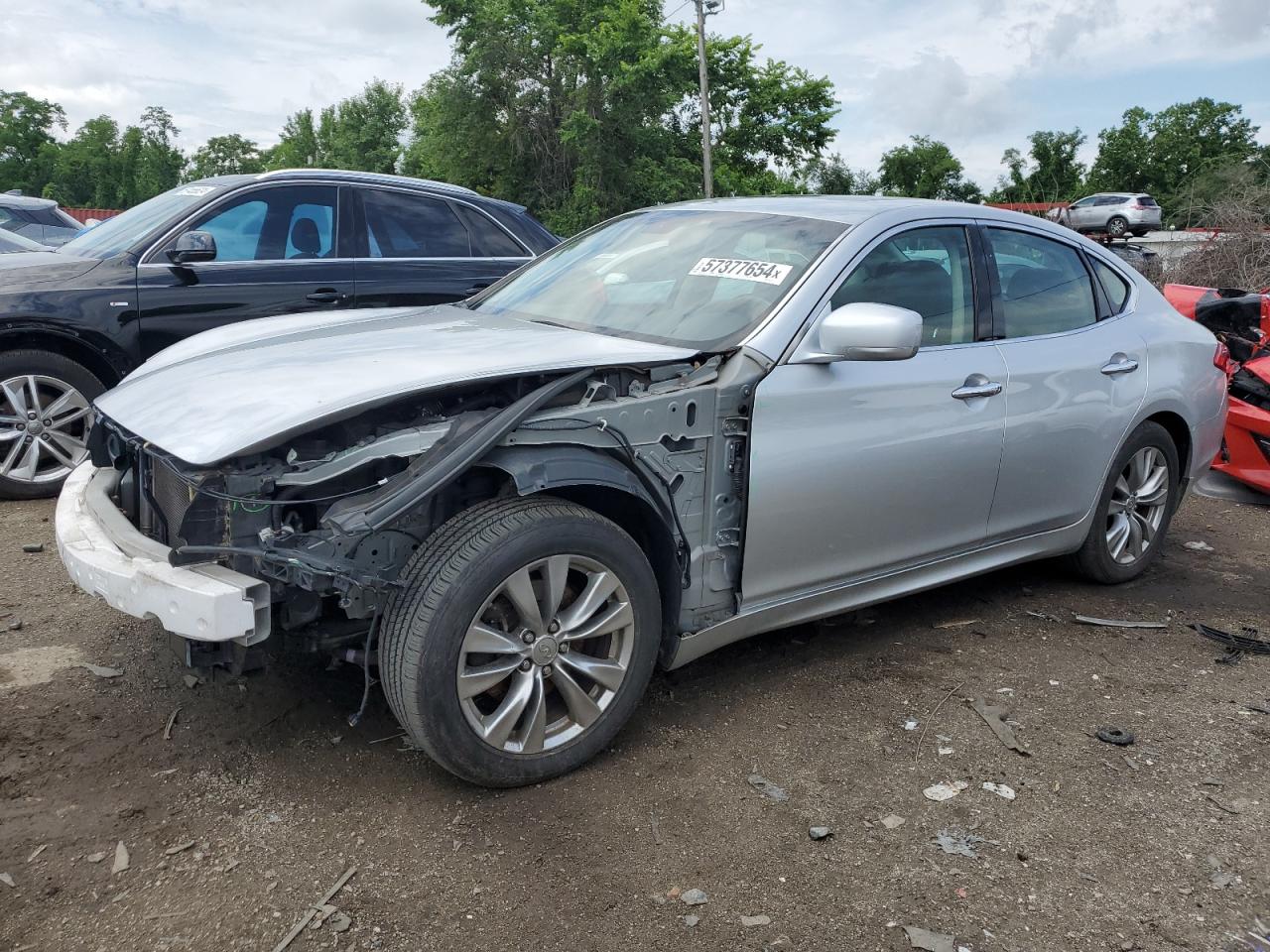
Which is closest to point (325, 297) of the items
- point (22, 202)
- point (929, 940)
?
point (929, 940)

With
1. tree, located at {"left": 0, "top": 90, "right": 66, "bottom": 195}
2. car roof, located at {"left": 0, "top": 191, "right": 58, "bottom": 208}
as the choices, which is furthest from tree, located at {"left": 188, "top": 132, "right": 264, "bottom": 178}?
car roof, located at {"left": 0, "top": 191, "right": 58, "bottom": 208}

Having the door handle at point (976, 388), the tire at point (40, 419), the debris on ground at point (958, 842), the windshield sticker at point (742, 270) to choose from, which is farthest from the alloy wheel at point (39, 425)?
the debris on ground at point (958, 842)

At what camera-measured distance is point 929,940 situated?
2379 millimetres

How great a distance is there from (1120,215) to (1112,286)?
110 ft

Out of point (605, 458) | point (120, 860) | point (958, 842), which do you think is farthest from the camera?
point (605, 458)

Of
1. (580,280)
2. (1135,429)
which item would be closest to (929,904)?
(580,280)

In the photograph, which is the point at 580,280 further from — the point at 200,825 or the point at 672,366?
the point at 200,825

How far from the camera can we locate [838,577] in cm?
353

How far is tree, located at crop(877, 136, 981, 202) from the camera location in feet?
202

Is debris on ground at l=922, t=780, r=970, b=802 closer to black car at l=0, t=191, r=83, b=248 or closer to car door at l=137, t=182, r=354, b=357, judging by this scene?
car door at l=137, t=182, r=354, b=357

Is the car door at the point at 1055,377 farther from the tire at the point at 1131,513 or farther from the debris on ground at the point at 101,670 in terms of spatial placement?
the debris on ground at the point at 101,670

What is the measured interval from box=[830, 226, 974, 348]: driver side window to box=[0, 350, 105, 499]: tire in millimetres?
4177

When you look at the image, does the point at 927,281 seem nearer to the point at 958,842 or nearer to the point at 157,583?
the point at 958,842

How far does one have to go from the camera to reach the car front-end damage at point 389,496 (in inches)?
102
